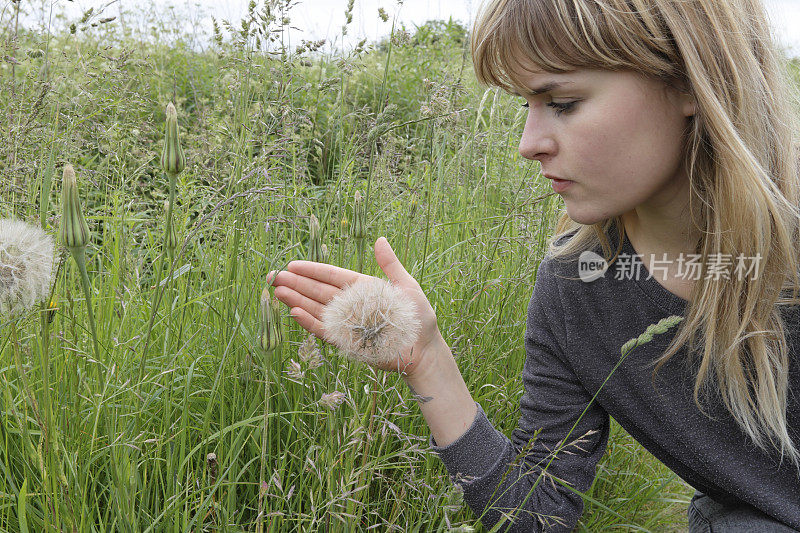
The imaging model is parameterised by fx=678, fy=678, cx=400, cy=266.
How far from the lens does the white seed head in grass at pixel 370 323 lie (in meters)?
1.01

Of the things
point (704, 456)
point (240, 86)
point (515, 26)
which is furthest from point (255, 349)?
point (704, 456)

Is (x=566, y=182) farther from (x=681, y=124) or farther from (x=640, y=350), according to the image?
(x=640, y=350)

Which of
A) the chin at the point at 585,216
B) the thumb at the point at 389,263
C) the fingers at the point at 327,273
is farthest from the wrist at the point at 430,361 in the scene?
the chin at the point at 585,216

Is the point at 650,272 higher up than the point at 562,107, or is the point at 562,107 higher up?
the point at 562,107

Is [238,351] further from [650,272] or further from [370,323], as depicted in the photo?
[650,272]

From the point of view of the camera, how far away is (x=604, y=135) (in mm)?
1284

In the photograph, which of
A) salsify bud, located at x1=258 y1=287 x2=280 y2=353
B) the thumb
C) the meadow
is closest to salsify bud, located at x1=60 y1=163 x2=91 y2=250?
the meadow

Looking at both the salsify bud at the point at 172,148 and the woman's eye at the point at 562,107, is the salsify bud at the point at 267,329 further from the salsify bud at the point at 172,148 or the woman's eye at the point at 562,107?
the woman's eye at the point at 562,107

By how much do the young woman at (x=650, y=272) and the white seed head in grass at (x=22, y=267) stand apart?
0.42 metres

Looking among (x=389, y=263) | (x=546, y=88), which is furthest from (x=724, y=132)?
(x=389, y=263)

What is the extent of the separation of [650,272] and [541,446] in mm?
497

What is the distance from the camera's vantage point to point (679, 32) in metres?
→ 1.31

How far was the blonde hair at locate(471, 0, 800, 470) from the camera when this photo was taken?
1300 millimetres

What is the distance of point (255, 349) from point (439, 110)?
0.73 m
